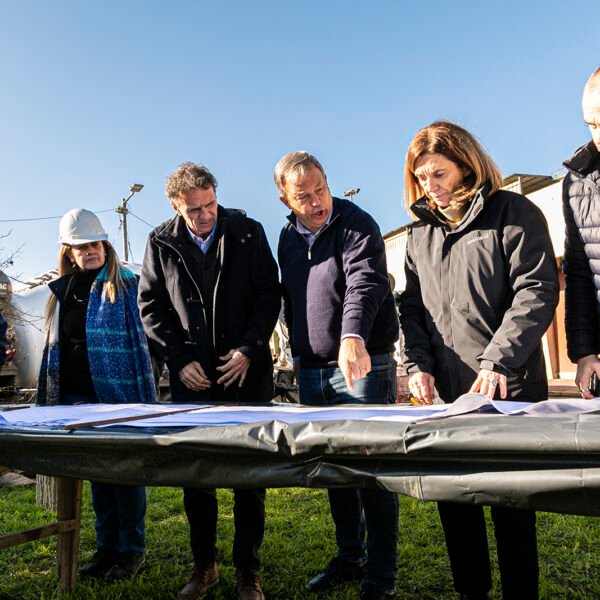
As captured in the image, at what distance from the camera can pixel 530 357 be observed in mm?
1914

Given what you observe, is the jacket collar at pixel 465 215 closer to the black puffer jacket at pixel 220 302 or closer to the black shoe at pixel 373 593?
the black puffer jacket at pixel 220 302

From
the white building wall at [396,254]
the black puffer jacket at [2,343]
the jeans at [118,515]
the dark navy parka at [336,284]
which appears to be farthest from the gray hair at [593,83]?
the white building wall at [396,254]

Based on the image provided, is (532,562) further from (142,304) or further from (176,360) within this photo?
(142,304)

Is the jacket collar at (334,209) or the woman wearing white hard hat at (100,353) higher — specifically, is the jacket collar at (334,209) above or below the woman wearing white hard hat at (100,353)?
above

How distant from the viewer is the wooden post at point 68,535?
2.63 meters

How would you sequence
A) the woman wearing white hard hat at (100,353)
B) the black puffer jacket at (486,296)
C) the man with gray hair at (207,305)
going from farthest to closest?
the woman wearing white hard hat at (100,353) → the man with gray hair at (207,305) → the black puffer jacket at (486,296)

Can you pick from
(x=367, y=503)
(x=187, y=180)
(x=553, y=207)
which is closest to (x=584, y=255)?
(x=367, y=503)

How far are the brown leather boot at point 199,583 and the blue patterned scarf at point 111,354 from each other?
85 cm

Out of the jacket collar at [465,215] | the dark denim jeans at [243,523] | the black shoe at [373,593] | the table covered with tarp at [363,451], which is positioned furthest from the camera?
the dark denim jeans at [243,523]

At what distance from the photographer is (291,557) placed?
307 cm

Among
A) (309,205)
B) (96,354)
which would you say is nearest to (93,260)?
(96,354)

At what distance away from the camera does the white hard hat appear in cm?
301

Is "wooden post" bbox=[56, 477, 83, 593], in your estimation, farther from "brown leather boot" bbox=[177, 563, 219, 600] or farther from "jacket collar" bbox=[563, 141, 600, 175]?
"jacket collar" bbox=[563, 141, 600, 175]

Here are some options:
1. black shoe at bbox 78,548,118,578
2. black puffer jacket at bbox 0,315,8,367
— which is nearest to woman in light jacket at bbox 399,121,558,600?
black shoe at bbox 78,548,118,578
